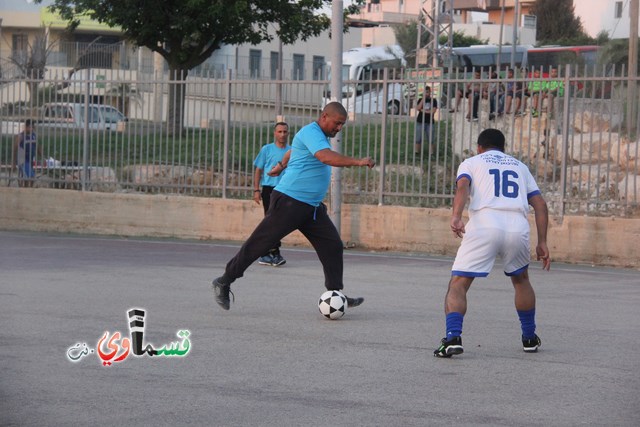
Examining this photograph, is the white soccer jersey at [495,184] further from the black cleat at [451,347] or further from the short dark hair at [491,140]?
the black cleat at [451,347]

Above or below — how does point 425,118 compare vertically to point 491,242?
above

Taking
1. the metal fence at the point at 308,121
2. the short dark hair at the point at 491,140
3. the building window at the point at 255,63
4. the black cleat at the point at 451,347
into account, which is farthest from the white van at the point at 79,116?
the black cleat at the point at 451,347

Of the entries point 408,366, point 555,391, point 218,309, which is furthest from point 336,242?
point 555,391

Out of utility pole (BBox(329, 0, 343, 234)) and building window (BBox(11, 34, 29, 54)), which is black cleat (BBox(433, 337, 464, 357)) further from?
building window (BBox(11, 34, 29, 54))

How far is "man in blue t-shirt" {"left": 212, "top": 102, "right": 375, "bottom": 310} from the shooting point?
32.2ft

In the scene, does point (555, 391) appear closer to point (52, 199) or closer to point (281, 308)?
point (281, 308)

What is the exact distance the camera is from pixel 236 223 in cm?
1777

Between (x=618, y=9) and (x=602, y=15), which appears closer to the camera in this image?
(x=618, y=9)

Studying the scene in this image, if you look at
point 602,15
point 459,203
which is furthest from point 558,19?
point 459,203

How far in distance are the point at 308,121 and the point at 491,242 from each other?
9.29 m

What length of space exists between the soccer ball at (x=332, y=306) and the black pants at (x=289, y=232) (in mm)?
173

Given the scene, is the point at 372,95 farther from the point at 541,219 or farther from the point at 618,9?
the point at 618,9

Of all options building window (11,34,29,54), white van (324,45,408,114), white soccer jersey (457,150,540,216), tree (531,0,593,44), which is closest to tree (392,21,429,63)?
tree (531,0,593,44)

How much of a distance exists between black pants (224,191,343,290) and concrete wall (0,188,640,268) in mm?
5933
